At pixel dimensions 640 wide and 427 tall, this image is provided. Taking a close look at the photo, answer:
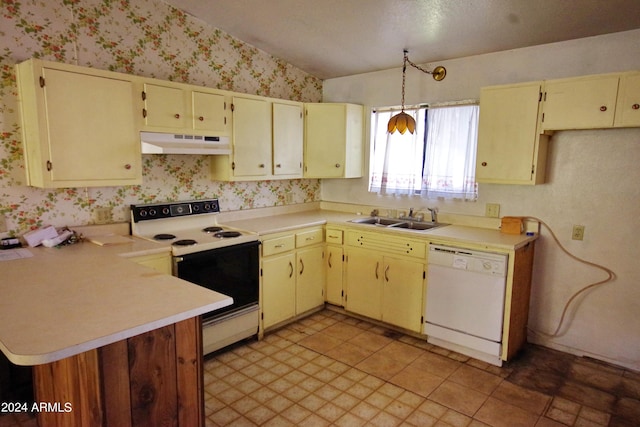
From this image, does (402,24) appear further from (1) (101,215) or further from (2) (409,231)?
(1) (101,215)

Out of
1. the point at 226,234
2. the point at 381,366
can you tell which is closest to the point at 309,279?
the point at 226,234

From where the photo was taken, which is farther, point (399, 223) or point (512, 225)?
point (399, 223)

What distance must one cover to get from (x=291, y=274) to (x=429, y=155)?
1694 mm

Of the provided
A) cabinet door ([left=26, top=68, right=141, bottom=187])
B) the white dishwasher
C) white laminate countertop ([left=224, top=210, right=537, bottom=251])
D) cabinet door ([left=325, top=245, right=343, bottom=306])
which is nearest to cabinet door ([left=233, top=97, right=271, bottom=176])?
white laminate countertop ([left=224, top=210, right=537, bottom=251])

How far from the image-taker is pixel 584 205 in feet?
9.96

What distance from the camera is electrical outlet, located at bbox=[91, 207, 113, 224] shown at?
289cm

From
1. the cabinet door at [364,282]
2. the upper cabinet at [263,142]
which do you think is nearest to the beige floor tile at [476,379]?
the cabinet door at [364,282]

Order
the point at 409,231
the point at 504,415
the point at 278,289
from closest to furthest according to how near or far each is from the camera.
Result: the point at 504,415 → the point at 409,231 → the point at 278,289

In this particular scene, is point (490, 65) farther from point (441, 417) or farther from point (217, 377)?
point (217, 377)

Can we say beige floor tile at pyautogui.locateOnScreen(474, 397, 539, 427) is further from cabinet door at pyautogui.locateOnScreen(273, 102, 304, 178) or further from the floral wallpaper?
the floral wallpaper

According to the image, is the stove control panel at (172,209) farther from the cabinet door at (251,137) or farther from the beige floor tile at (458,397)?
the beige floor tile at (458,397)

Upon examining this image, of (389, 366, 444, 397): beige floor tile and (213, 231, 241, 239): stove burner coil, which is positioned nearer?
(389, 366, 444, 397): beige floor tile

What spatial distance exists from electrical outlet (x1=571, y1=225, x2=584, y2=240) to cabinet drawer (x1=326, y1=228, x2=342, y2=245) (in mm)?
1891

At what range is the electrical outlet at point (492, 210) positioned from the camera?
3.42m
